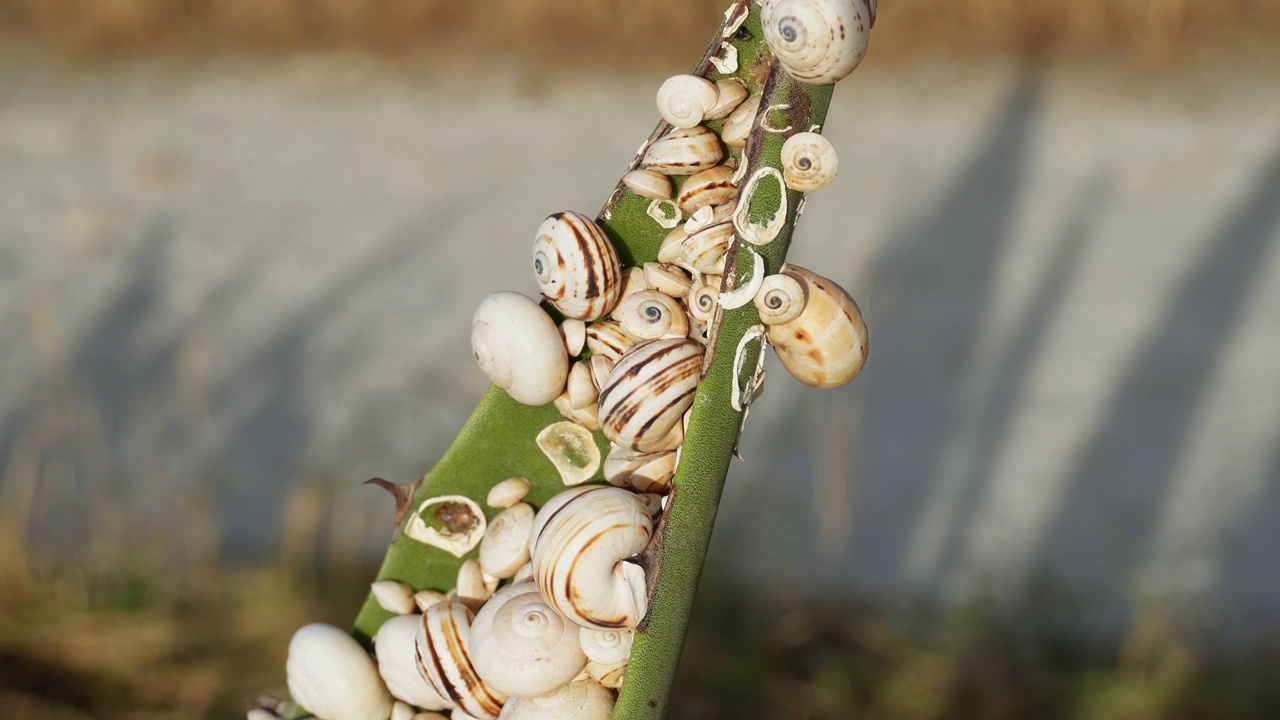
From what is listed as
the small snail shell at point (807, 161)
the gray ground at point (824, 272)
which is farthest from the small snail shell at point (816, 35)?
the gray ground at point (824, 272)

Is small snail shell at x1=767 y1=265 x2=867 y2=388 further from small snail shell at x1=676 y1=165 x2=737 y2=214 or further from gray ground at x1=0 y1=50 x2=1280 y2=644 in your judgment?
A: gray ground at x1=0 y1=50 x2=1280 y2=644

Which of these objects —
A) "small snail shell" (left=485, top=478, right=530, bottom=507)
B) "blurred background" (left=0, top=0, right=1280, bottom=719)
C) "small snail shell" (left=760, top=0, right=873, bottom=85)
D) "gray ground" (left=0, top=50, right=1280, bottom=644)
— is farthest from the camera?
"gray ground" (left=0, top=50, right=1280, bottom=644)

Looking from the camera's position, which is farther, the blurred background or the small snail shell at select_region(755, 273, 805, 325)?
the blurred background

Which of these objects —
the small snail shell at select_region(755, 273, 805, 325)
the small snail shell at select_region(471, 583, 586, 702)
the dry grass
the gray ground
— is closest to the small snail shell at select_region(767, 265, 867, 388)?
the small snail shell at select_region(755, 273, 805, 325)

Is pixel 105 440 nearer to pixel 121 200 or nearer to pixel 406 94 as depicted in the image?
pixel 121 200

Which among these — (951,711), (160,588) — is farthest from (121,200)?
(951,711)

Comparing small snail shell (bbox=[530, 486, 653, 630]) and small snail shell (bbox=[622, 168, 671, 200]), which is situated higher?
small snail shell (bbox=[622, 168, 671, 200])
